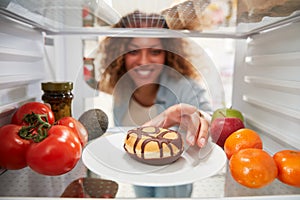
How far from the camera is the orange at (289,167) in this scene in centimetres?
69

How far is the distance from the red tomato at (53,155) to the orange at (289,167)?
1.69 feet

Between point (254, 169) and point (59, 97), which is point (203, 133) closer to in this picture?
point (254, 169)

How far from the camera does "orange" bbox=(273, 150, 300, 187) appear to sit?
686mm

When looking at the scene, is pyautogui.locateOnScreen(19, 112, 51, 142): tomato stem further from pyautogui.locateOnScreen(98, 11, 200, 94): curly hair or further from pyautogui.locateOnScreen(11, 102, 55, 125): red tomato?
pyautogui.locateOnScreen(98, 11, 200, 94): curly hair

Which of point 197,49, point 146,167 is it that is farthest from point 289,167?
point 197,49

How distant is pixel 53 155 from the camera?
70 cm

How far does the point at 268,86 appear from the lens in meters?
1.14

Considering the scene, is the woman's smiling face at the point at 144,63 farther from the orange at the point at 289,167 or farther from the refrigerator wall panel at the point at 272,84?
the orange at the point at 289,167

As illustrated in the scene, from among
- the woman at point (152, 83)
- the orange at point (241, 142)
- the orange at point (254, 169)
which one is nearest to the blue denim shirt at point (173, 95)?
the woman at point (152, 83)

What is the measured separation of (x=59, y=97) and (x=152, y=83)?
37 centimetres

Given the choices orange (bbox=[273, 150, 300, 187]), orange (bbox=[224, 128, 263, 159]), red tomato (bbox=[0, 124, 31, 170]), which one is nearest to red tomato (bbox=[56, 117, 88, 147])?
red tomato (bbox=[0, 124, 31, 170])

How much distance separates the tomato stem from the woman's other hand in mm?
354

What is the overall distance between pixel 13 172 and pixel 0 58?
35 cm

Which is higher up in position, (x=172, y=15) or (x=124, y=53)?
(x=172, y=15)
